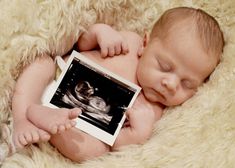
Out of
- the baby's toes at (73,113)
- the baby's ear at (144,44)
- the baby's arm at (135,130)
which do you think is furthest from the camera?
the baby's ear at (144,44)

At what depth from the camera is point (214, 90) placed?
1284 mm

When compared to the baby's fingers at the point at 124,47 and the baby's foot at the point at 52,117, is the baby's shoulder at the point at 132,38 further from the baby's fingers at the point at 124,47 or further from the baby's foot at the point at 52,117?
the baby's foot at the point at 52,117

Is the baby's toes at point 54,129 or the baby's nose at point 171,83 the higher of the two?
the baby's nose at point 171,83

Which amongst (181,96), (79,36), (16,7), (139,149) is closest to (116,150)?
(139,149)

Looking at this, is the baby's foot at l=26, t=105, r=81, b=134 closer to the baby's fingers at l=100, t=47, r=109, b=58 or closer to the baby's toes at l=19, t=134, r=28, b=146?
the baby's toes at l=19, t=134, r=28, b=146

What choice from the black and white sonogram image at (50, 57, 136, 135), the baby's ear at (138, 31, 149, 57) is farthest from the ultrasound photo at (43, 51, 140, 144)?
the baby's ear at (138, 31, 149, 57)

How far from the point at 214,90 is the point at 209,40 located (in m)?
0.13

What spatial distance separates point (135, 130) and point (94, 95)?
0.47 ft

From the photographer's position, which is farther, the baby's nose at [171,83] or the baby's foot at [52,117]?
the baby's nose at [171,83]

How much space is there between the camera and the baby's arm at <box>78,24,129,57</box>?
1324 millimetres

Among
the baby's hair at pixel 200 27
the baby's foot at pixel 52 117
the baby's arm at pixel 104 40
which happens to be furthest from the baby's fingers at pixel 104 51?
the baby's foot at pixel 52 117

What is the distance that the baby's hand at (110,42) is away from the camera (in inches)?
52.1

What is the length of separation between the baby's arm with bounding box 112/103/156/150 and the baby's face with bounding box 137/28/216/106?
0.23 ft

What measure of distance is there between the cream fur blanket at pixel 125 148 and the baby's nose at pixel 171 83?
0.20 feet
